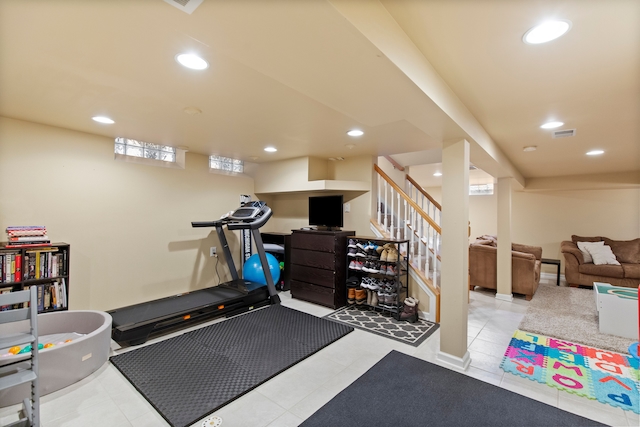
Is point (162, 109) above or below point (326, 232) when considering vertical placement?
above

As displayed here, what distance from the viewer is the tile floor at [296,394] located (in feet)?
6.27

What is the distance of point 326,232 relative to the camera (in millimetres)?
4234

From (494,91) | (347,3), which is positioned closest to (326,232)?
(494,91)

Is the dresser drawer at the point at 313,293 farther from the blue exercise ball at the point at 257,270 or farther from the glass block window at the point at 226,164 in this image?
the glass block window at the point at 226,164

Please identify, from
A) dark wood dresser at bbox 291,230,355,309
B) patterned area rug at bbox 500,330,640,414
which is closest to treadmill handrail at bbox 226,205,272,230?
dark wood dresser at bbox 291,230,355,309

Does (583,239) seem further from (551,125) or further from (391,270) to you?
(391,270)

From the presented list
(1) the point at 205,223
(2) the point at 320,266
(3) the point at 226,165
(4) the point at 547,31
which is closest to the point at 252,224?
(1) the point at 205,223

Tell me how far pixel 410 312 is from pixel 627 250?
513 cm

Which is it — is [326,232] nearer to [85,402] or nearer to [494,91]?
[494,91]

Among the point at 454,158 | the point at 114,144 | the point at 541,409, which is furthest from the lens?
the point at 114,144

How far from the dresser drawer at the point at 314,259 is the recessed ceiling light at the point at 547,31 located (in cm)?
321

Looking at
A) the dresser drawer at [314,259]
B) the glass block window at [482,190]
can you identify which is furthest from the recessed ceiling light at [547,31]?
the glass block window at [482,190]

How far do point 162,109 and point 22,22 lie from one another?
46.9 inches

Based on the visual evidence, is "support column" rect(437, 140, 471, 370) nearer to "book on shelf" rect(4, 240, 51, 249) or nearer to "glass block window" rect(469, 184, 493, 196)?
"book on shelf" rect(4, 240, 51, 249)
